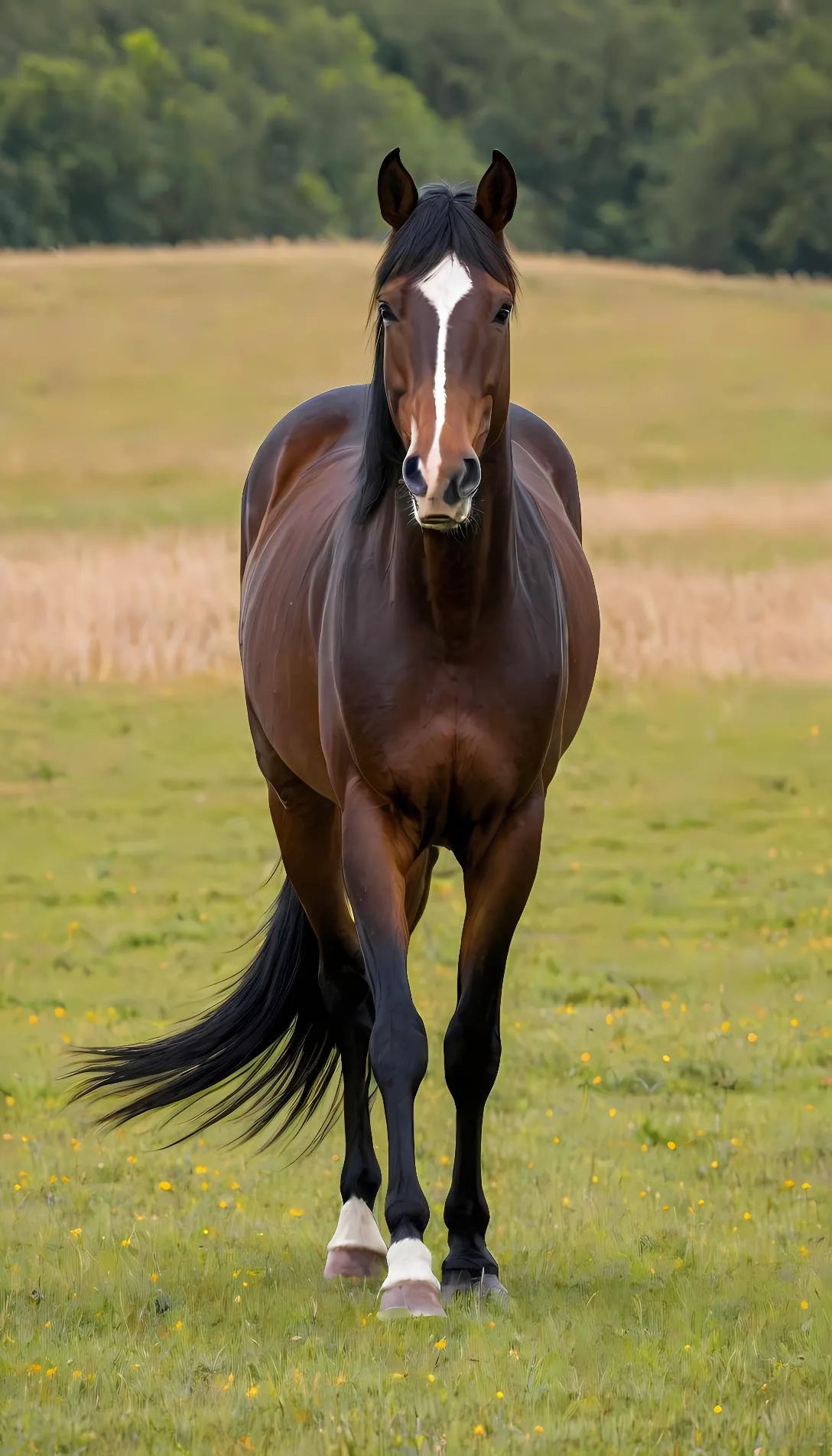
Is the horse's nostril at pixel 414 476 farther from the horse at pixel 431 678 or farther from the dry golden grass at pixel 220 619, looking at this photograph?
the dry golden grass at pixel 220 619

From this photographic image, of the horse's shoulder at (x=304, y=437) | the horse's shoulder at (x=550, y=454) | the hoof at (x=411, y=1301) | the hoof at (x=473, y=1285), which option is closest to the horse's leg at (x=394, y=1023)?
the hoof at (x=411, y=1301)

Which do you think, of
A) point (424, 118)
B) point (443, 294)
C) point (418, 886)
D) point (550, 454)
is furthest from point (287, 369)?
point (424, 118)

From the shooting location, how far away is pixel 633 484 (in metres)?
32.1

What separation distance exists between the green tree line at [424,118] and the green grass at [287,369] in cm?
1853

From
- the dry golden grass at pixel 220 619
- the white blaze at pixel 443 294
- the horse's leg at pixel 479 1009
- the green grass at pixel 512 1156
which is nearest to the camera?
the green grass at pixel 512 1156

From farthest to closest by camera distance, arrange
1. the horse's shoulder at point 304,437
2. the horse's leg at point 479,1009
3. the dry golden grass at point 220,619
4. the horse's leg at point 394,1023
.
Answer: the dry golden grass at point 220,619
the horse's shoulder at point 304,437
the horse's leg at point 479,1009
the horse's leg at point 394,1023

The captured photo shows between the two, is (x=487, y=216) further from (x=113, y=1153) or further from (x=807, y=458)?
(x=807, y=458)

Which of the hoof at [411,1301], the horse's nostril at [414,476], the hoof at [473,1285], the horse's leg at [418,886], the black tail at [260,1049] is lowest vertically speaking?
the hoof at [473,1285]

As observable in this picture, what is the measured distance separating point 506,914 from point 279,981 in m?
1.64

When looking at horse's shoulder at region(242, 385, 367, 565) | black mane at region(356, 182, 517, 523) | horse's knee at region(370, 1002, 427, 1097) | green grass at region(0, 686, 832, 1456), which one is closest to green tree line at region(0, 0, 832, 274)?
green grass at region(0, 686, 832, 1456)

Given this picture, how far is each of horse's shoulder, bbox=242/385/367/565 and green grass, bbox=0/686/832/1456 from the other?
96.5 inches

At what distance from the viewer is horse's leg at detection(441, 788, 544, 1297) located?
4.98m

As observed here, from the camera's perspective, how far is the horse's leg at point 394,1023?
4.68 metres

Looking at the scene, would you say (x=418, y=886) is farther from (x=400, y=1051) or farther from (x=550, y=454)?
(x=550, y=454)
